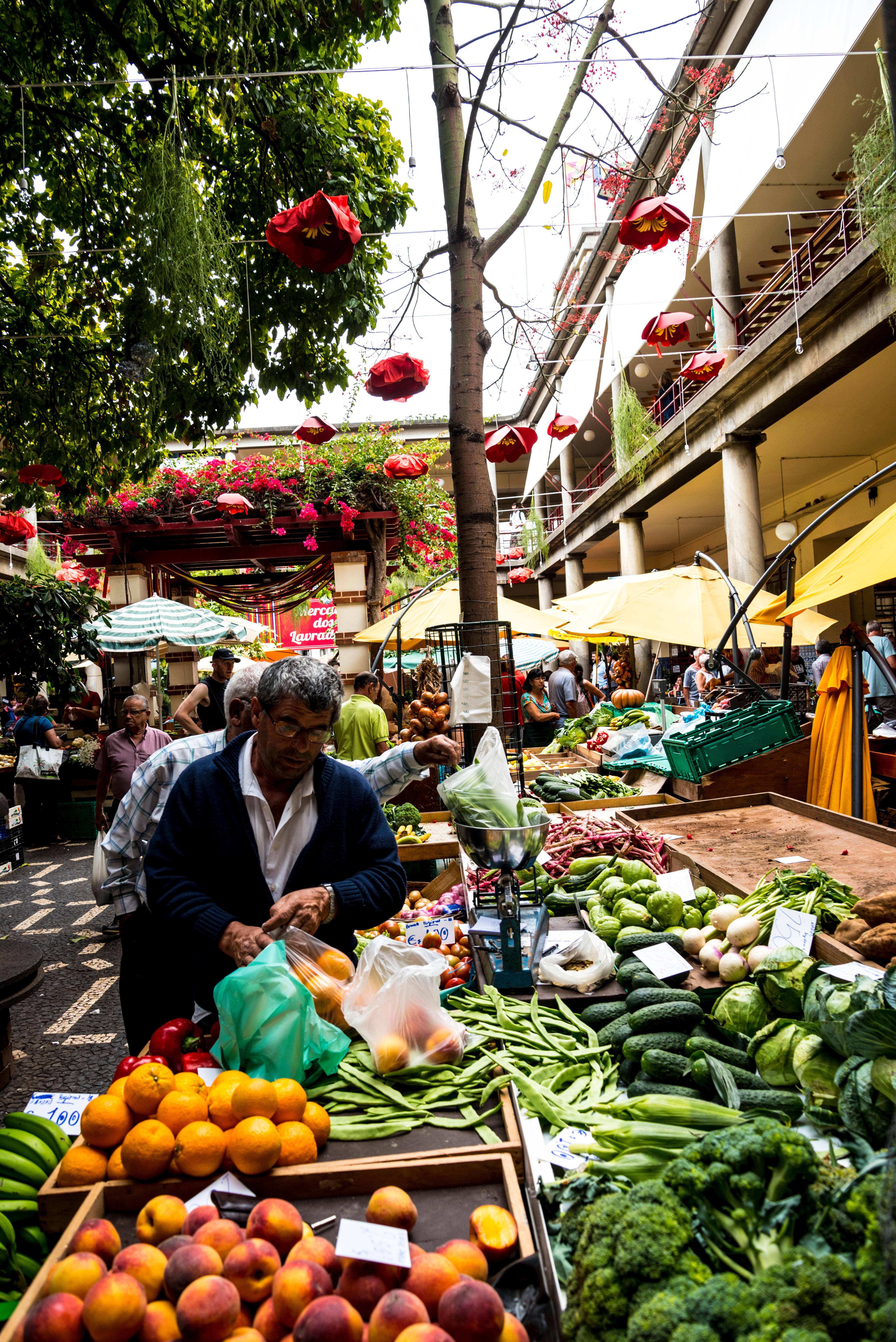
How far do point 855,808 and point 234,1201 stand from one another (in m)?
4.60

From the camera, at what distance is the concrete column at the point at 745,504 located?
544 inches

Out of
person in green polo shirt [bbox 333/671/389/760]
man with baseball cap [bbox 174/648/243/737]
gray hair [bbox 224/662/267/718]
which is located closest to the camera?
gray hair [bbox 224/662/267/718]

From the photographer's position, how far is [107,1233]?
4.80 ft

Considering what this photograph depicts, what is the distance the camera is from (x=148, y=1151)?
1.62m

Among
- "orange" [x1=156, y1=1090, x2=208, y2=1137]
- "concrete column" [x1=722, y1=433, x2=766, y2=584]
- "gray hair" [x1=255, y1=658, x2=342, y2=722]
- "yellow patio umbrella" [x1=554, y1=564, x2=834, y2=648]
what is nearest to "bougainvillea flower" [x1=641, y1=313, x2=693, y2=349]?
"yellow patio umbrella" [x1=554, y1=564, x2=834, y2=648]

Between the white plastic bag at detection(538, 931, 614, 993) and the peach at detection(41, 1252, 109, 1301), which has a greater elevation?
the peach at detection(41, 1252, 109, 1301)

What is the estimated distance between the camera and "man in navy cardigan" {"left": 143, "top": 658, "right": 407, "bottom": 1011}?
2266 millimetres

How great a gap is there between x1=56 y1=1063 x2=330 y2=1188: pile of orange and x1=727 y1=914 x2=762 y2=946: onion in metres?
1.58

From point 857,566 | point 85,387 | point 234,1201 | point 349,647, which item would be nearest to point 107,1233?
point 234,1201

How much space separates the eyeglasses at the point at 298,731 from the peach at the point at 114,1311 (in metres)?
1.26

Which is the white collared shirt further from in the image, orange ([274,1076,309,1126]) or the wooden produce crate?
the wooden produce crate

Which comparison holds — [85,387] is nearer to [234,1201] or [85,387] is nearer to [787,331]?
[234,1201]

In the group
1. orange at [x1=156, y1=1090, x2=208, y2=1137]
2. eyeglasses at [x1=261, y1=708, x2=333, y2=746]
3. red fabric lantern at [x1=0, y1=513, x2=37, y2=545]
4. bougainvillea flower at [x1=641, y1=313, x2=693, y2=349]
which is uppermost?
bougainvillea flower at [x1=641, y1=313, x2=693, y2=349]

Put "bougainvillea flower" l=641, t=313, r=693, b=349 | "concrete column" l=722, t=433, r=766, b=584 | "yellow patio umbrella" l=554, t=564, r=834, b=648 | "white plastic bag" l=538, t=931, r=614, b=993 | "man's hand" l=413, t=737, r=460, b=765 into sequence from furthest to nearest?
1. "concrete column" l=722, t=433, r=766, b=584
2. "bougainvillea flower" l=641, t=313, r=693, b=349
3. "yellow patio umbrella" l=554, t=564, r=834, b=648
4. "man's hand" l=413, t=737, r=460, b=765
5. "white plastic bag" l=538, t=931, r=614, b=993
